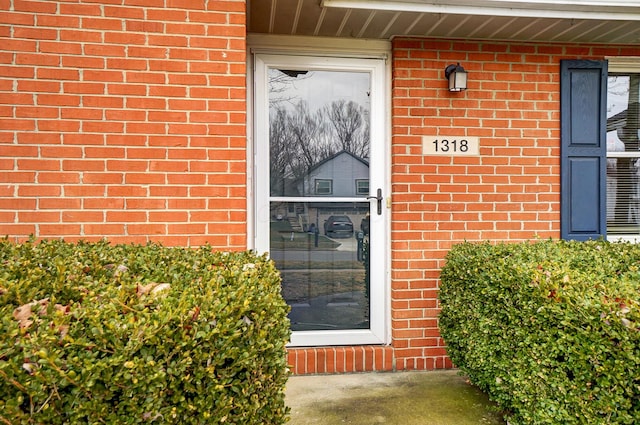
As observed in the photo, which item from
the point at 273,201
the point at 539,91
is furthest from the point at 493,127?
the point at 273,201

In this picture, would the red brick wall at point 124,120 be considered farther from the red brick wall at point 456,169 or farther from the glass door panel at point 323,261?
the red brick wall at point 456,169

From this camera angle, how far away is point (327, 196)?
341 cm

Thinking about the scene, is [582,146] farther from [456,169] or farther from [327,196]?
[327,196]

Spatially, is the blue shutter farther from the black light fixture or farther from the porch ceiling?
the black light fixture

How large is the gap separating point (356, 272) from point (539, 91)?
2209 millimetres

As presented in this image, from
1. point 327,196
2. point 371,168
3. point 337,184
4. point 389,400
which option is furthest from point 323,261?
point 389,400

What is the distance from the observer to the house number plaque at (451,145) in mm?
3344

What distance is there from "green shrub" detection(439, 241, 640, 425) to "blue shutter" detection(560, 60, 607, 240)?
2.13ft

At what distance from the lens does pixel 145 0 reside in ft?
8.23

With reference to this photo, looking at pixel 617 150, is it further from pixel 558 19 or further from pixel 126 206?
pixel 126 206

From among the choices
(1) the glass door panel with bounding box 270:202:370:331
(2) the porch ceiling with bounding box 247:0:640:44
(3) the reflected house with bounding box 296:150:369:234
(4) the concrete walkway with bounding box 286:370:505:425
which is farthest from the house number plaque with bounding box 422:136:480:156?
(4) the concrete walkway with bounding box 286:370:505:425

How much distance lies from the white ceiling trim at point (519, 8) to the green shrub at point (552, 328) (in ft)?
5.51

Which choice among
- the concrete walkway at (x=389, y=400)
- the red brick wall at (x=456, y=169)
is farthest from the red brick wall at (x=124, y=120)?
the red brick wall at (x=456, y=169)

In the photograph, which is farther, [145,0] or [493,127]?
[493,127]
